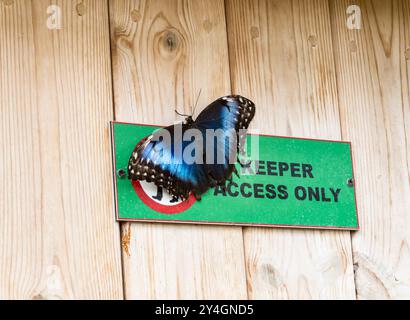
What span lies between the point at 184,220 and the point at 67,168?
0.35 m

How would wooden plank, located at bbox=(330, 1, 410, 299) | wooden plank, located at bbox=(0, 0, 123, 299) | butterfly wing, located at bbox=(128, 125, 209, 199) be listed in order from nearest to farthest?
1. wooden plank, located at bbox=(0, 0, 123, 299)
2. butterfly wing, located at bbox=(128, 125, 209, 199)
3. wooden plank, located at bbox=(330, 1, 410, 299)

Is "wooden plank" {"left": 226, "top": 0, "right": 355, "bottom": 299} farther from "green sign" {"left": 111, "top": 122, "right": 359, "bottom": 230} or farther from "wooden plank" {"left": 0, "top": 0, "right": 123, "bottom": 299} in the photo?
"wooden plank" {"left": 0, "top": 0, "right": 123, "bottom": 299}

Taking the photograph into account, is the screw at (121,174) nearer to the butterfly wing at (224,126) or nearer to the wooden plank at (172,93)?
the wooden plank at (172,93)

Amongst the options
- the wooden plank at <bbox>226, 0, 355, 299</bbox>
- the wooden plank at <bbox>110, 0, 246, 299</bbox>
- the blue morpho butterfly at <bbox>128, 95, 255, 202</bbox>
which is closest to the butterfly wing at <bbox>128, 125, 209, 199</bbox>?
the blue morpho butterfly at <bbox>128, 95, 255, 202</bbox>

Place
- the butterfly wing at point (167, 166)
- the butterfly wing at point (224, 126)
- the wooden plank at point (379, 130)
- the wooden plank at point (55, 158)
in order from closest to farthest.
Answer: the wooden plank at point (55, 158) → the butterfly wing at point (167, 166) → the butterfly wing at point (224, 126) → the wooden plank at point (379, 130)

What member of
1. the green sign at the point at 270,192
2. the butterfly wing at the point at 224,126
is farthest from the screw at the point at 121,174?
the butterfly wing at the point at 224,126

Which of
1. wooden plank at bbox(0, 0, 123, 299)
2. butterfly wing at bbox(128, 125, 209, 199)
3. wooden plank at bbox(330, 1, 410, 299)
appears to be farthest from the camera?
wooden plank at bbox(330, 1, 410, 299)

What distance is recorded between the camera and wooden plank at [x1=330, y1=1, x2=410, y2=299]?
3525 millimetres

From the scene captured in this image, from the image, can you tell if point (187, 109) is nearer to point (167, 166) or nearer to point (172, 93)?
point (172, 93)

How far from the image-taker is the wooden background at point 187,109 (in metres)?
3.11

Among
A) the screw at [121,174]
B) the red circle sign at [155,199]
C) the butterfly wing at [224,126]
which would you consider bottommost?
the red circle sign at [155,199]

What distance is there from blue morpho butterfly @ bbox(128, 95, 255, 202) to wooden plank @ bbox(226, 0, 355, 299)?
125mm

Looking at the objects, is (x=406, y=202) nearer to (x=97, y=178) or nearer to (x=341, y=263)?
(x=341, y=263)
